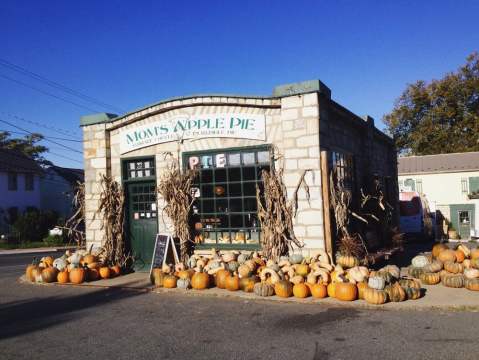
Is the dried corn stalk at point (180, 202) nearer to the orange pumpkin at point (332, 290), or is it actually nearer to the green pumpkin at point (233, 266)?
the green pumpkin at point (233, 266)

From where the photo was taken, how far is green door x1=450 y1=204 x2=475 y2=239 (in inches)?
1030

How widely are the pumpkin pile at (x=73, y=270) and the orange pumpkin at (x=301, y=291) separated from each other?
4.88 m

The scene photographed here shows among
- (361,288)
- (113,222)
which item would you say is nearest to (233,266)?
(361,288)

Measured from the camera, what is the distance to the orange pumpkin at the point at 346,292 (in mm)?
7504

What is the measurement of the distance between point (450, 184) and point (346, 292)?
Result: 23.5 metres

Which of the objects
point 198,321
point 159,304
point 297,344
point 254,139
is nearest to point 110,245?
point 159,304

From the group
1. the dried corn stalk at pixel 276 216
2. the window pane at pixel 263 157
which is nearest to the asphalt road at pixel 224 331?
the dried corn stalk at pixel 276 216

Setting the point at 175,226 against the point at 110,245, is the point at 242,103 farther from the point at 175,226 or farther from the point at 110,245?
the point at 110,245

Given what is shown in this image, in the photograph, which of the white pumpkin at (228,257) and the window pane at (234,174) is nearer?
the white pumpkin at (228,257)

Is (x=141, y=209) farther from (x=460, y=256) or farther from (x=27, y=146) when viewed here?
(x=27, y=146)

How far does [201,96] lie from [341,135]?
3.56 meters

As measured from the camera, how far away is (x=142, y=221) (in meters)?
11.5

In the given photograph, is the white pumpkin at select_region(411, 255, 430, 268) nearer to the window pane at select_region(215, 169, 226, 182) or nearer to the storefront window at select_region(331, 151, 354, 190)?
the storefront window at select_region(331, 151, 354, 190)

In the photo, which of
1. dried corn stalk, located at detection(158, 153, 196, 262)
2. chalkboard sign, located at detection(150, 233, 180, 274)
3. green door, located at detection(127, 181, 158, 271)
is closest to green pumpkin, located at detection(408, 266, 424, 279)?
dried corn stalk, located at detection(158, 153, 196, 262)
